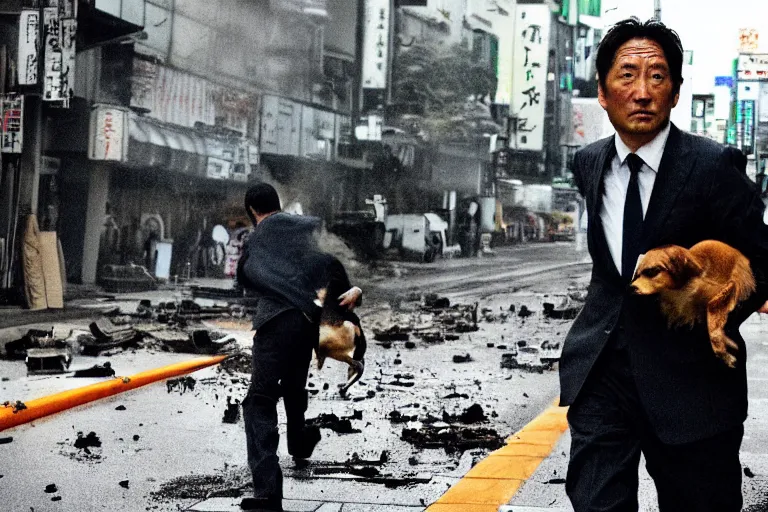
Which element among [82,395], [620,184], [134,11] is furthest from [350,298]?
[134,11]

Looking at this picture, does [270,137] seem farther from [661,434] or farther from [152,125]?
[661,434]

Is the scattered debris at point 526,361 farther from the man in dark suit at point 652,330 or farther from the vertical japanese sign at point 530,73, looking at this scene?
the vertical japanese sign at point 530,73

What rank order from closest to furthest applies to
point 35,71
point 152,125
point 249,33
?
point 35,71
point 152,125
point 249,33

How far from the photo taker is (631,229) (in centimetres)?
319

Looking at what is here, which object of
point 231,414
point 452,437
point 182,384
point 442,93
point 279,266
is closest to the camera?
point 279,266

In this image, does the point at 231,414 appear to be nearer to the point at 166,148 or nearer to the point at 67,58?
the point at 67,58

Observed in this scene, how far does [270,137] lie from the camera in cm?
2019

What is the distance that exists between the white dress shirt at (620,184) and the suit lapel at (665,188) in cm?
2

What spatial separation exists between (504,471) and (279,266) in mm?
1649

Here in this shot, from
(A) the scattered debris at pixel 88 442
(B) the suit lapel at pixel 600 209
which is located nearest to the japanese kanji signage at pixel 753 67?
(A) the scattered debris at pixel 88 442

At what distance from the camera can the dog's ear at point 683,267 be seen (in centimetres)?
297

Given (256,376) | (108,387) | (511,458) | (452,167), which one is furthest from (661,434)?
(452,167)

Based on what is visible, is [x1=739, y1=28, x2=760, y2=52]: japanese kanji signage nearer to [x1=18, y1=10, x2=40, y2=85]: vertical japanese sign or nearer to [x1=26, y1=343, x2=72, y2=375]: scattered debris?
[x1=18, y1=10, x2=40, y2=85]: vertical japanese sign

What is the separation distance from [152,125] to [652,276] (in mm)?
15896
